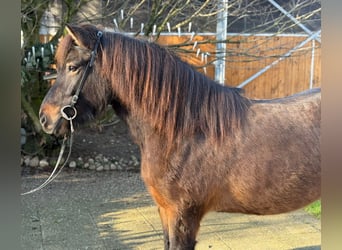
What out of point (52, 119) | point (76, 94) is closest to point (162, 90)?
point (76, 94)

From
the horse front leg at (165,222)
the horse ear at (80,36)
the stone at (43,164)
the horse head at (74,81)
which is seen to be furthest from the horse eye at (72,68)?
the stone at (43,164)

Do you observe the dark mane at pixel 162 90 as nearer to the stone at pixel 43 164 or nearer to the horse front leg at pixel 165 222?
the horse front leg at pixel 165 222

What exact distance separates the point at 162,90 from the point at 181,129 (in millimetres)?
228

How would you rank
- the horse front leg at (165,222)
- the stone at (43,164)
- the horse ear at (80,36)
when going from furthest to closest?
1. the stone at (43,164)
2. the horse front leg at (165,222)
3. the horse ear at (80,36)

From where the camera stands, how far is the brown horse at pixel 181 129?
210cm

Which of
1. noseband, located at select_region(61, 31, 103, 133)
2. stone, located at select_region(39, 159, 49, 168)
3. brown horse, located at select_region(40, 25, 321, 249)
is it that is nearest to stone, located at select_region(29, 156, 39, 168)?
stone, located at select_region(39, 159, 49, 168)

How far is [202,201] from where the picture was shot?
2.15 metres

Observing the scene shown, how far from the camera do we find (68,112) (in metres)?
2.11

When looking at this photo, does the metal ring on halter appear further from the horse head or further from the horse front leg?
the horse front leg

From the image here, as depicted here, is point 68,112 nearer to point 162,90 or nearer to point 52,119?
point 52,119

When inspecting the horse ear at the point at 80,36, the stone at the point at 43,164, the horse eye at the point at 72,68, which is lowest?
the stone at the point at 43,164

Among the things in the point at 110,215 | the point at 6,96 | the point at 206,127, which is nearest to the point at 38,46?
the point at 110,215

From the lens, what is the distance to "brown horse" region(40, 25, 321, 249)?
2100 mm

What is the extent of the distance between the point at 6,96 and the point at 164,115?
4.71 ft
